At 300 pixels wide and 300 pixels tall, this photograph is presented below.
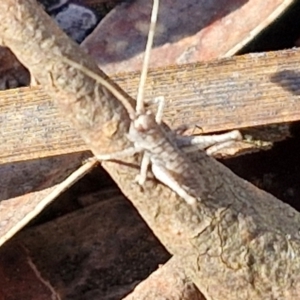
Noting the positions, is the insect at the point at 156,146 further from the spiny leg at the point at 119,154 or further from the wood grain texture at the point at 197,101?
the wood grain texture at the point at 197,101

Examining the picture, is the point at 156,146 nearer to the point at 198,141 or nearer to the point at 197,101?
the point at 198,141

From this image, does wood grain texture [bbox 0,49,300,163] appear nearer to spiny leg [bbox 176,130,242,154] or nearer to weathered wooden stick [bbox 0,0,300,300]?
weathered wooden stick [bbox 0,0,300,300]

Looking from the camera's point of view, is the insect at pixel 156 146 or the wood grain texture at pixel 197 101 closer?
the insect at pixel 156 146

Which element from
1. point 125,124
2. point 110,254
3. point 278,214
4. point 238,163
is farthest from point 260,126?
point 125,124

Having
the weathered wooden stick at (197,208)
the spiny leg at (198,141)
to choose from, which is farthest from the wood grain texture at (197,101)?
the spiny leg at (198,141)

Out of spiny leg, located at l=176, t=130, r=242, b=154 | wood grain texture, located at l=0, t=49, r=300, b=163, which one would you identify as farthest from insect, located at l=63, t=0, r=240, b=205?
wood grain texture, located at l=0, t=49, r=300, b=163

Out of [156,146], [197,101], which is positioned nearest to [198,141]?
[156,146]
